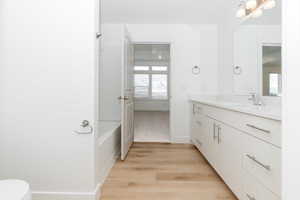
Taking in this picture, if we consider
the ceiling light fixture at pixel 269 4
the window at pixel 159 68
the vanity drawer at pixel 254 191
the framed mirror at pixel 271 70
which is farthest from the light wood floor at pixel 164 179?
the window at pixel 159 68

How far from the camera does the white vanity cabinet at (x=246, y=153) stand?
1165 millimetres

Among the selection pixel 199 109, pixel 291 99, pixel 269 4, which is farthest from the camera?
pixel 199 109

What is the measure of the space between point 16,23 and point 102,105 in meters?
Answer: 2.38

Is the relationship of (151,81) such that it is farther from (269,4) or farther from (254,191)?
(254,191)

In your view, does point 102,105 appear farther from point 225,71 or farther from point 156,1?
point 225,71

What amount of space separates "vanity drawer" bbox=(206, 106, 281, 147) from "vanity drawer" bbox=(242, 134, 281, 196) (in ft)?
0.14

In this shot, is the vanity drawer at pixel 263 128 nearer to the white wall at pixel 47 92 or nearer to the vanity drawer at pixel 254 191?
the vanity drawer at pixel 254 191

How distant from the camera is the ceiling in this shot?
3.05m

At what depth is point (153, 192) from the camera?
6.02ft

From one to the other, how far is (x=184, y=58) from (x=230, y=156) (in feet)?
7.96

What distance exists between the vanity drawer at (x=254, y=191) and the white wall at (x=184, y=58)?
2.30 m

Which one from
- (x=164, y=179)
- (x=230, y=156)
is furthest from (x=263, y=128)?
(x=164, y=179)

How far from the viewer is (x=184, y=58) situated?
12.5 ft

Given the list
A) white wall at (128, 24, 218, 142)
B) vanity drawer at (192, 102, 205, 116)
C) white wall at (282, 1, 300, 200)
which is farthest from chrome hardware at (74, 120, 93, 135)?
white wall at (128, 24, 218, 142)
